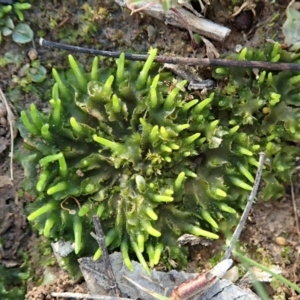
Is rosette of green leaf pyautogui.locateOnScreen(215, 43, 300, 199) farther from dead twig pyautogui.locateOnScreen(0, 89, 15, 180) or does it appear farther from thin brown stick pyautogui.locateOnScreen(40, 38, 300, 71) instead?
dead twig pyautogui.locateOnScreen(0, 89, 15, 180)

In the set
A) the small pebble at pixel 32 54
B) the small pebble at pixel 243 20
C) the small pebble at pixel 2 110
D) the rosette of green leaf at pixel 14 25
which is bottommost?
the small pebble at pixel 2 110

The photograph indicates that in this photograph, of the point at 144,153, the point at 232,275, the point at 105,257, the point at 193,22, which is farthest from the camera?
the point at 193,22

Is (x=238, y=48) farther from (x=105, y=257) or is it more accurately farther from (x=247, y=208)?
(x=105, y=257)

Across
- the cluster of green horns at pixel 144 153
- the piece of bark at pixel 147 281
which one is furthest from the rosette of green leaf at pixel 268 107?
the piece of bark at pixel 147 281

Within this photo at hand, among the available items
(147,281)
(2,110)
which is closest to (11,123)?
(2,110)

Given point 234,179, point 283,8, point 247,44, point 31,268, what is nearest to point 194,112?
point 234,179

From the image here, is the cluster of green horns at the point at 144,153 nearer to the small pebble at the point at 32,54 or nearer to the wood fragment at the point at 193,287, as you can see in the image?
the wood fragment at the point at 193,287

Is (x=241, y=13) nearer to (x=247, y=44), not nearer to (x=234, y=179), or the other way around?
(x=247, y=44)

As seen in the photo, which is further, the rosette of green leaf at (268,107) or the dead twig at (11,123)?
the dead twig at (11,123)
